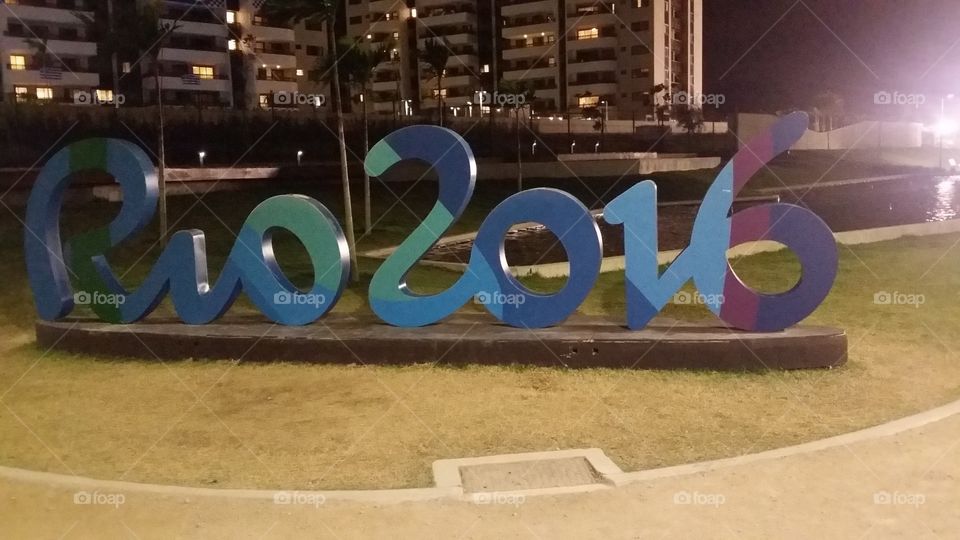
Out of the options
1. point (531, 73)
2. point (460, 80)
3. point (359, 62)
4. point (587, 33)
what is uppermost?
point (587, 33)

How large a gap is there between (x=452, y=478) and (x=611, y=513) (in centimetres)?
161

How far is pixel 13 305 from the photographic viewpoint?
1723 centimetres

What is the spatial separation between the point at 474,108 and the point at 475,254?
60567mm

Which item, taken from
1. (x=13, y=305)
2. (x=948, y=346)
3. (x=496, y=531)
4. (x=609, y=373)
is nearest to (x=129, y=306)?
(x=13, y=305)
